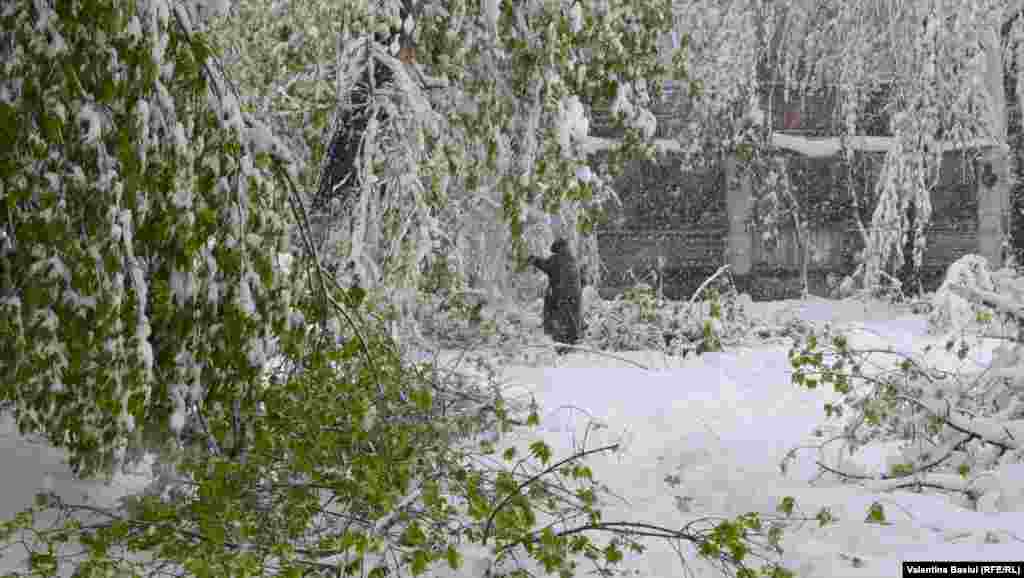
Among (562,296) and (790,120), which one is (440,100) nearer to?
(562,296)

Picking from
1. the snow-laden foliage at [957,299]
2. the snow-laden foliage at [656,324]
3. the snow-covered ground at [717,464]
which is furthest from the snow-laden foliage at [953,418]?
the snow-laden foliage at [656,324]

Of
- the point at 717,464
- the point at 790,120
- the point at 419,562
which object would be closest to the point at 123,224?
the point at 419,562

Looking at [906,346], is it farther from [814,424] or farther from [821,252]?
[821,252]

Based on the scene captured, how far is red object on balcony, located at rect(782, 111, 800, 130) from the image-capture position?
50.6ft

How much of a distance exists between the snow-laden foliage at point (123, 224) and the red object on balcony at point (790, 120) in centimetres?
1349

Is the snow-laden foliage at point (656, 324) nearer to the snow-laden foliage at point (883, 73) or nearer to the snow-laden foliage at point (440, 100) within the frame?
the snow-laden foliage at point (883, 73)

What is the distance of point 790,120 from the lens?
1548cm

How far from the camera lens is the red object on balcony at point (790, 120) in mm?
15423

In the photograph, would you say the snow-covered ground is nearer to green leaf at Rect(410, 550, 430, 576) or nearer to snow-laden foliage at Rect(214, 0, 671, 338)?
green leaf at Rect(410, 550, 430, 576)

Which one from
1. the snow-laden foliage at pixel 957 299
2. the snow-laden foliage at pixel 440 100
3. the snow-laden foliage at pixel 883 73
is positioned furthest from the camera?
the snow-laden foliage at pixel 883 73

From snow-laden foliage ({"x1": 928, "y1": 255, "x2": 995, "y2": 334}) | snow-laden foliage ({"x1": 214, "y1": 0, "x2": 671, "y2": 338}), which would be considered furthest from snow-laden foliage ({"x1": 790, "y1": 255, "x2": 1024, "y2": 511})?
snow-laden foliage ({"x1": 214, "y1": 0, "x2": 671, "y2": 338})

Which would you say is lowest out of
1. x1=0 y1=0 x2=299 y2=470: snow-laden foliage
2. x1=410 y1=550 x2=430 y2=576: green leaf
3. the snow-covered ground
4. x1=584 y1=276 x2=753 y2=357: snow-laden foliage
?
x1=584 y1=276 x2=753 y2=357: snow-laden foliage

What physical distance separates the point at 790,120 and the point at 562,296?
303 inches

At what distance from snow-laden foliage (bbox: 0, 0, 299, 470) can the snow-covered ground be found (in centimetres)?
113
